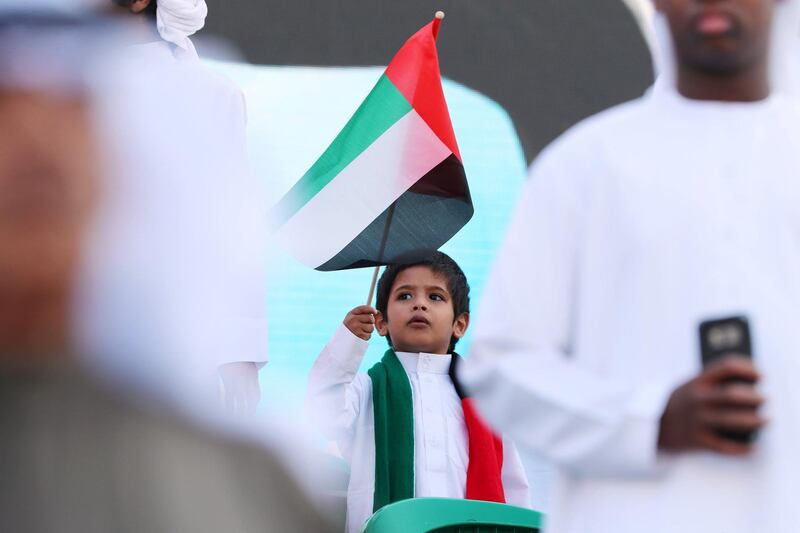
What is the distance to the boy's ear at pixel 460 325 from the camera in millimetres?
3729

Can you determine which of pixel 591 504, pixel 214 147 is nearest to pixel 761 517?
pixel 591 504

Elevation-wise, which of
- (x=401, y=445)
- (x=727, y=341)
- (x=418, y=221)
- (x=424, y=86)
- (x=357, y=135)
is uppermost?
(x=424, y=86)

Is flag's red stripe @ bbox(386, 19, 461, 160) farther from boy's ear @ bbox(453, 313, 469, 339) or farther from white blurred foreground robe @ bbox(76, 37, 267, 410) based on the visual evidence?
white blurred foreground robe @ bbox(76, 37, 267, 410)

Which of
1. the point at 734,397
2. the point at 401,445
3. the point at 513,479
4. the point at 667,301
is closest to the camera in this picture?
the point at 734,397

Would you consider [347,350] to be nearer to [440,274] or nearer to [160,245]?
[440,274]

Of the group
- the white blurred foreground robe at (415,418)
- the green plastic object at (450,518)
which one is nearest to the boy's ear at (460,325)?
the white blurred foreground robe at (415,418)

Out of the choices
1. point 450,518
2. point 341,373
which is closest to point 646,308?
point 450,518

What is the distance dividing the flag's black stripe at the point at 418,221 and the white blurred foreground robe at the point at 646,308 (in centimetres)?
196

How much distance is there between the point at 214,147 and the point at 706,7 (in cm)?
82

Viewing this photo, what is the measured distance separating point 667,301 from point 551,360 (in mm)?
138

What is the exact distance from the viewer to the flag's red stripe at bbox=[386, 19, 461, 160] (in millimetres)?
3467

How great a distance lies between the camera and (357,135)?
349 cm

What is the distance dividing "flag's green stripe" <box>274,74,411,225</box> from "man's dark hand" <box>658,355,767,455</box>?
223cm

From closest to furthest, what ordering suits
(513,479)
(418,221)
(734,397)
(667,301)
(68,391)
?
(68,391) → (734,397) → (667,301) → (418,221) → (513,479)
